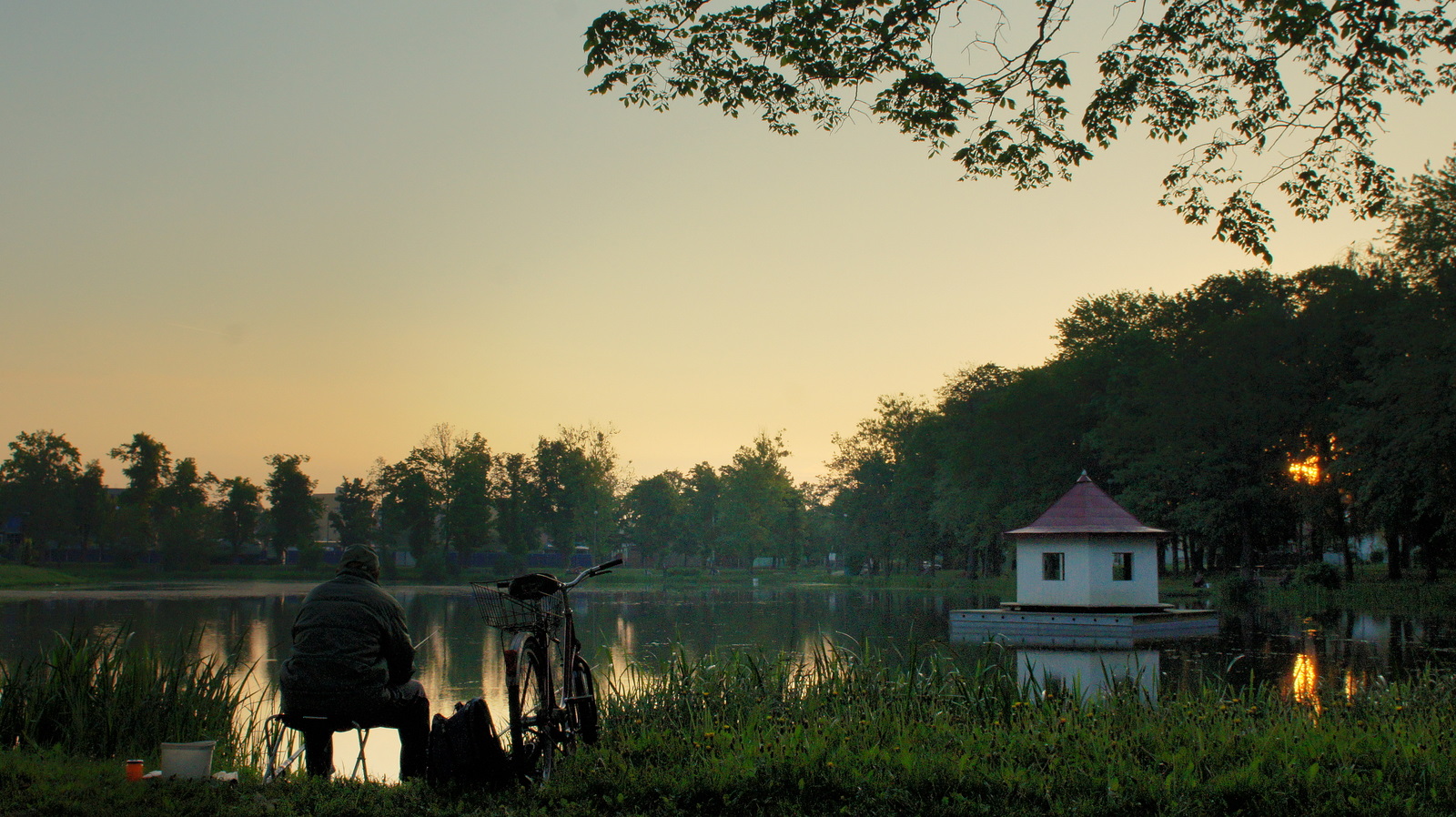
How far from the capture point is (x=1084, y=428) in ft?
165

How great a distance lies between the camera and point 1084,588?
2861 centimetres

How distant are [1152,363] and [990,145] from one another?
39412 millimetres

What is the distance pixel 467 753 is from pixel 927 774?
2.23m

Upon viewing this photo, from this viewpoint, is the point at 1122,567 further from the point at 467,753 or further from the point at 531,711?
the point at 467,753

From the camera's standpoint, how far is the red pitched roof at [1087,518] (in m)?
28.4

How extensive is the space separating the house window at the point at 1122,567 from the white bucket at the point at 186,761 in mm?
26361

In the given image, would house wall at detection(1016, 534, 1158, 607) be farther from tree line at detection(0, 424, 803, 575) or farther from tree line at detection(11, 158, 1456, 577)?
tree line at detection(0, 424, 803, 575)

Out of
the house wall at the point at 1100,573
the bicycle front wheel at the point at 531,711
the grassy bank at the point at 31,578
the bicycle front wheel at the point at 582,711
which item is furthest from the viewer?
the grassy bank at the point at 31,578

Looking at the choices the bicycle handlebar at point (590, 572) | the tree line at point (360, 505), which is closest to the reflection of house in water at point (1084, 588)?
Answer: the bicycle handlebar at point (590, 572)

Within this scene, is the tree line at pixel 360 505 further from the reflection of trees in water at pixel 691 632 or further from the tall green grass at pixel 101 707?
the tall green grass at pixel 101 707

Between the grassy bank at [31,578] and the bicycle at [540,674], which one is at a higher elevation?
the bicycle at [540,674]

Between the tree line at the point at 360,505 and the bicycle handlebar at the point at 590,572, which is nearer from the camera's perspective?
the bicycle handlebar at the point at 590,572

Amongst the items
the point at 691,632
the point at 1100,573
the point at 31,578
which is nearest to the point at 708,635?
the point at 691,632

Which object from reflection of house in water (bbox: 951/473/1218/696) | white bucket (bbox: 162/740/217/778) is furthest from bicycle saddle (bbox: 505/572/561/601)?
reflection of house in water (bbox: 951/473/1218/696)
